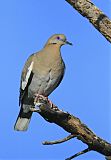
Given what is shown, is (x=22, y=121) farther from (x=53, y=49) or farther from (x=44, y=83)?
(x=53, y=49)

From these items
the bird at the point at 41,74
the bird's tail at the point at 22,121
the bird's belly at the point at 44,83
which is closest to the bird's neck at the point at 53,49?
the bird at the point at 41,74

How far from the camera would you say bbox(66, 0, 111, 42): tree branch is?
504 centimetres

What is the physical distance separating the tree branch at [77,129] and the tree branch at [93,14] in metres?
1.04

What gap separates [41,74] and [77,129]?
2.54m

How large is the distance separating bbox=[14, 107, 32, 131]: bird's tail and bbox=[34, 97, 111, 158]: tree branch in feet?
8.65

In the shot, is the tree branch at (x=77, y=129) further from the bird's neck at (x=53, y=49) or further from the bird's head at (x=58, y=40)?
the bird's head at (x=58, y=40)

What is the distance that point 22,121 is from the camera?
24.2 ft

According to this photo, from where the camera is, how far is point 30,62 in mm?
7078

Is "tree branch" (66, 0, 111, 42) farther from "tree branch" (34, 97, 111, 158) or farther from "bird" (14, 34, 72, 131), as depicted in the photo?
"bird" (14, 34, 72, 131)

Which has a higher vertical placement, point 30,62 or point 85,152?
Answer: point 30,62

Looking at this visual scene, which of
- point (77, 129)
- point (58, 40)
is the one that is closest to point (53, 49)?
point (58, 40)

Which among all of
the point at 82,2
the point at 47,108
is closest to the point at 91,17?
the point at 82,2

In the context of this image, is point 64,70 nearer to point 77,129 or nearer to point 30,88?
point 30,88

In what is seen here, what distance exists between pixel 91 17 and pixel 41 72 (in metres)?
1.90
